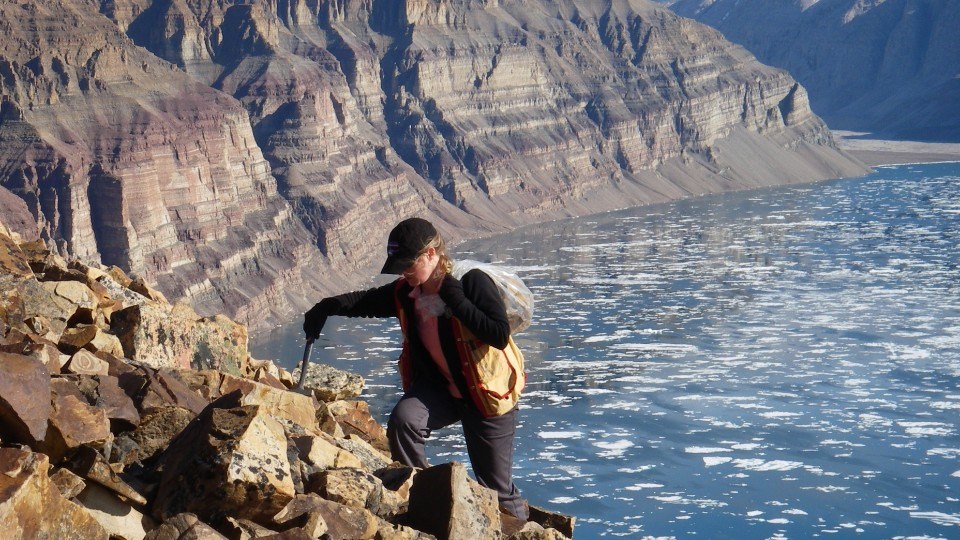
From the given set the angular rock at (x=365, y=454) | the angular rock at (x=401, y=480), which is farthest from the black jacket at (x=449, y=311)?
the angular rock at (x=365, y=454)

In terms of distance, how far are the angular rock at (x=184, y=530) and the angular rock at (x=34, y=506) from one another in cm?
49

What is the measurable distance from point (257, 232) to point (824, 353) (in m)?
56.4

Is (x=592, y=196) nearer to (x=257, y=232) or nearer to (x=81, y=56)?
(x=257, y=232)

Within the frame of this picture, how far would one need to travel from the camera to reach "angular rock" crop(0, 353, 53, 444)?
32.4 ft

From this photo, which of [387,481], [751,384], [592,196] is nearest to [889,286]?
[751,384]

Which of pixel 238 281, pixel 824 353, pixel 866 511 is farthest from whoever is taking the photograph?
pixel 238 281

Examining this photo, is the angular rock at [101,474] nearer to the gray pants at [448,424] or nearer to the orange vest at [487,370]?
the gray pants at [448,424]

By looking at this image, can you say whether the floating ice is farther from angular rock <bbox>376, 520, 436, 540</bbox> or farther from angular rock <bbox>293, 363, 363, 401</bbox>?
angular rock <bbox>376, 520, 436, 540</bbox>

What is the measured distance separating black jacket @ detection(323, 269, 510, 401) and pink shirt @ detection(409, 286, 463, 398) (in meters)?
0.06

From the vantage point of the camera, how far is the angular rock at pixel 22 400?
32.4ft

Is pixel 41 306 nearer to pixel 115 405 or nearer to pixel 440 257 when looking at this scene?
pixel 115 405

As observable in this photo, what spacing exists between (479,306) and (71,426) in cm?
360

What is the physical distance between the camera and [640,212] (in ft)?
556

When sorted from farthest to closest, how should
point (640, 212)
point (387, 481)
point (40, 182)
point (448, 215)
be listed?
point (640, 212) → point (448, 215) → point (40, 182) → point (387, 481)
